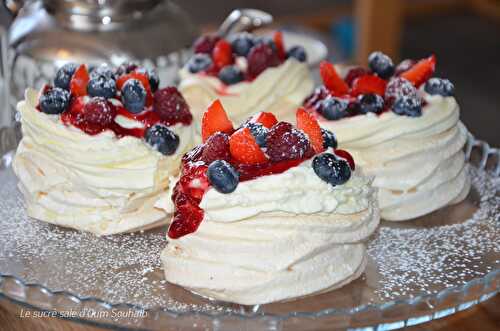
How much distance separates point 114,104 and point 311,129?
50 cm

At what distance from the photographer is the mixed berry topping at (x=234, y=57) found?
2.34m

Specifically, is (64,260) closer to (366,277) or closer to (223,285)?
(223,285)

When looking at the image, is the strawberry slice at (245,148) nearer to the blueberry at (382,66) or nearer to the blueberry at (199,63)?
the blueberry at (382,66)

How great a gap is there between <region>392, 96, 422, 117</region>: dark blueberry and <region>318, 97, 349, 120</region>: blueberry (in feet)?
0.41

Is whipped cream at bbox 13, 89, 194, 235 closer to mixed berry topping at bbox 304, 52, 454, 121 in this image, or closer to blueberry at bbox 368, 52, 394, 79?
mixed berry topping at bbox 304, 52, 454, 121

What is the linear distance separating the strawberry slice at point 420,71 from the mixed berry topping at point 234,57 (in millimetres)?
431

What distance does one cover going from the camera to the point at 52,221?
191cm

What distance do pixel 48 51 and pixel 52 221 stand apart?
0.73 meters

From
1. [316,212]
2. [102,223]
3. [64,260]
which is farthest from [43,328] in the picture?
[316,212]

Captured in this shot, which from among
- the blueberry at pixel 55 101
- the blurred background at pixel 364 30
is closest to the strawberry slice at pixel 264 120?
the blueberry at pixel 55 101

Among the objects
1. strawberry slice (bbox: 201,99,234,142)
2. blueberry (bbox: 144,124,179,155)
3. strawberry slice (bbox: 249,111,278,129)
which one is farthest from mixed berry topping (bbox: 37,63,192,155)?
strawberry slice (bbox: 249,111,278,129)

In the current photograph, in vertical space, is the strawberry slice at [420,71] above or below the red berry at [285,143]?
below

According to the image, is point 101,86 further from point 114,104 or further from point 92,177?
point 92,177

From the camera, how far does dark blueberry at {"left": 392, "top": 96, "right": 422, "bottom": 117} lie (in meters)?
2.00
